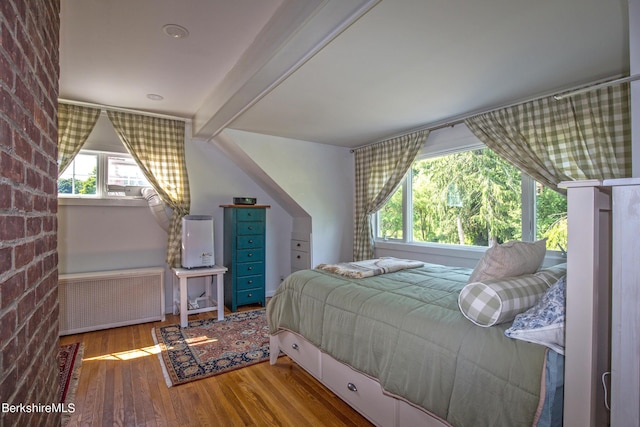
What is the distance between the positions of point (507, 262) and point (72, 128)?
13.0ft

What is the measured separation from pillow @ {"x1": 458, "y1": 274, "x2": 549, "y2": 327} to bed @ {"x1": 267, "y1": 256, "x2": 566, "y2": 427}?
4 centimetres

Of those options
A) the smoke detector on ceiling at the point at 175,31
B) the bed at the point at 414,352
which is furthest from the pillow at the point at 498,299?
the smoke detector on ceiling at the point at 175,31

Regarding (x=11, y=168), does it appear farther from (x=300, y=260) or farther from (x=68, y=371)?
(x=300, y=260)

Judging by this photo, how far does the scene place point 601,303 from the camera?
3.46ft

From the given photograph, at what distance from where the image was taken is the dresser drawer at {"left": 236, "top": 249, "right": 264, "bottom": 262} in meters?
3.85

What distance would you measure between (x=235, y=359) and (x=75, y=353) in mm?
1401

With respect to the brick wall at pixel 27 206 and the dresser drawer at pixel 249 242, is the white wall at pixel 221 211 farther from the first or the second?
the brick wall at pixel 27 206

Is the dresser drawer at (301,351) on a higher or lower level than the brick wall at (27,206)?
lower

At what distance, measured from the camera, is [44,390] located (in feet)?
3.59

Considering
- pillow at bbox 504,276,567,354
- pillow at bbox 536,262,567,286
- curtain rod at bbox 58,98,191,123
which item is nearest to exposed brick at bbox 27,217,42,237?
pillow at bbox 504,276,567,354

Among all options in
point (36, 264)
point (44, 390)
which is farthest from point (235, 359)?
point (36, 264)

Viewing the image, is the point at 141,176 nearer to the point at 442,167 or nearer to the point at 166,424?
the point at 166,424

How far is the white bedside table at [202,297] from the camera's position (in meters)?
3.27

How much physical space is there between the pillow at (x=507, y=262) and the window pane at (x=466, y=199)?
1304 millimetres
